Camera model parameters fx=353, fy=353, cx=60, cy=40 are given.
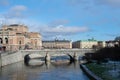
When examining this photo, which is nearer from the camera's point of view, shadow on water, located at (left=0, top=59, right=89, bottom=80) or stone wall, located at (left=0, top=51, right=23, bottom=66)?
shadow on water, located at (left=0, top=59, right=89, bottom=80)

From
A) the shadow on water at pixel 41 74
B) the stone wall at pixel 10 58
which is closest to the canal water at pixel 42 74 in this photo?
the shadow on water at pixel 41 74

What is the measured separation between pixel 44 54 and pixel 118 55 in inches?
1291

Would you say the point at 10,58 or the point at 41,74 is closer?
the point at 41,74

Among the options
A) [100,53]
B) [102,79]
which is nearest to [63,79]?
[102,79]

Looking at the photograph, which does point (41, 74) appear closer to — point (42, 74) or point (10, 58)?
point (42, 74)

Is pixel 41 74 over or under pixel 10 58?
under

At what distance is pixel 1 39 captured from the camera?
16200cm

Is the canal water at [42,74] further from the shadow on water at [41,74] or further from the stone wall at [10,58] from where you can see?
the stone wall at [10,58]

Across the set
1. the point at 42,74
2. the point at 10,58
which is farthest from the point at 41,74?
the point at 10,58

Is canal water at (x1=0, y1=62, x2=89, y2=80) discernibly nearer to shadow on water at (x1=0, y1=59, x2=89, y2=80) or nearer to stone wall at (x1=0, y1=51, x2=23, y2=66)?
shadow on water at (x1=0, y1=59, x2=89, y2=80)

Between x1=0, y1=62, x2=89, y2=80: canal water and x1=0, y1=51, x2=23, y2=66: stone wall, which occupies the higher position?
x1=0, y1=51, x2=23, y2=66: stone wall

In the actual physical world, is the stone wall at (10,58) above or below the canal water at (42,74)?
above

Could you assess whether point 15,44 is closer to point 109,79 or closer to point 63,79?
point 63,79

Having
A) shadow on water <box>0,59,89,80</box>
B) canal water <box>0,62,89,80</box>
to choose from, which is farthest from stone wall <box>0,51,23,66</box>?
canal water <box>0,62,89,80</box>
